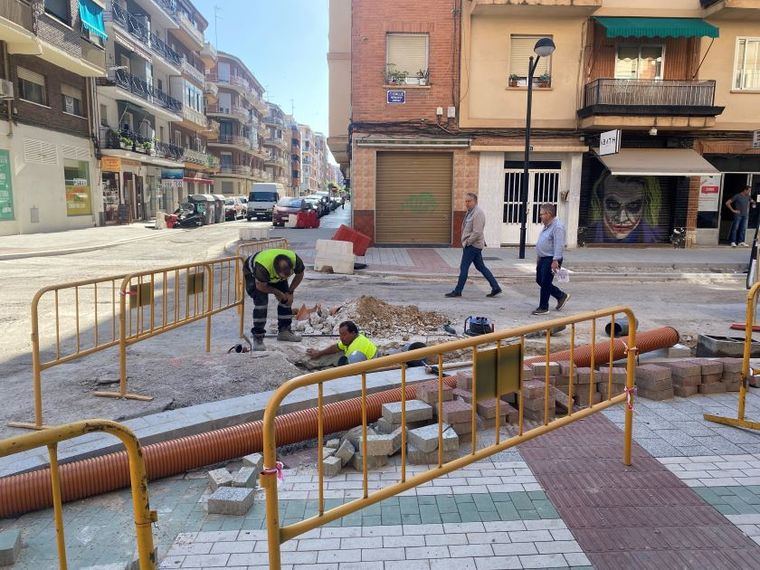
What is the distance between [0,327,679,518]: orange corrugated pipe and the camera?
3.19m

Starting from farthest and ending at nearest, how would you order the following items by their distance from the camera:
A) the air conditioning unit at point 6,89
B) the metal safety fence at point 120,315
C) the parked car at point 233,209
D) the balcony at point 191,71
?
the balcony at point 191,71
the parked car at point 233,209
the air conditioning unit at point 6,89
the metal safety fence at point 120,315

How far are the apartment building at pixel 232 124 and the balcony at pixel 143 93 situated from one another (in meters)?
16.2

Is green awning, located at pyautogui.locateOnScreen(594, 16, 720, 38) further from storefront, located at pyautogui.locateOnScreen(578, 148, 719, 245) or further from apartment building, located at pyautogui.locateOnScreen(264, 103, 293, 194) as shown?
apartment building, located at pyautogui.locateOnScreen(264, 103, 293, 194)

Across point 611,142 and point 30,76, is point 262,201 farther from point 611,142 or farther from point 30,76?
point 611,142

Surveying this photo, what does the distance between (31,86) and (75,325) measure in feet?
71.1

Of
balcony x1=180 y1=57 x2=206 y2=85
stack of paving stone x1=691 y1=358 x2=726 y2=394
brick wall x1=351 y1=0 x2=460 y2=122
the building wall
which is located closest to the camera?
stack of paving stone x1=691 y1=358 x2=726 y2=394

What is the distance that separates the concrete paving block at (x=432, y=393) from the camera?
4.11 meters

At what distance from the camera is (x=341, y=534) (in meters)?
3.00

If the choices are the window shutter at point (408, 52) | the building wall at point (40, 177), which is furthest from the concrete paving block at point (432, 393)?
the building wall at point (40, 177)

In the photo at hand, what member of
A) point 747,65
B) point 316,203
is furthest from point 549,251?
point 316,203

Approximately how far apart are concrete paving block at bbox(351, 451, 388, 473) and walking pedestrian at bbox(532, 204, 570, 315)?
16.4ft

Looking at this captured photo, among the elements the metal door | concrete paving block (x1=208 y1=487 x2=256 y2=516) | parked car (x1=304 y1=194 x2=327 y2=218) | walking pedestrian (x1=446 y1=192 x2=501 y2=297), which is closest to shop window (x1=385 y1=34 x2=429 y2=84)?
the metal door

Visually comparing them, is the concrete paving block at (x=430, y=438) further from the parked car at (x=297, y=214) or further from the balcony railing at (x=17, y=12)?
the parked car at (x=297, y=214)

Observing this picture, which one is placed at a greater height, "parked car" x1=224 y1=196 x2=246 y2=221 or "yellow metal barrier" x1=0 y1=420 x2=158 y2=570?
"parked car" x1=224 y1=196 x2=246 y2=221
